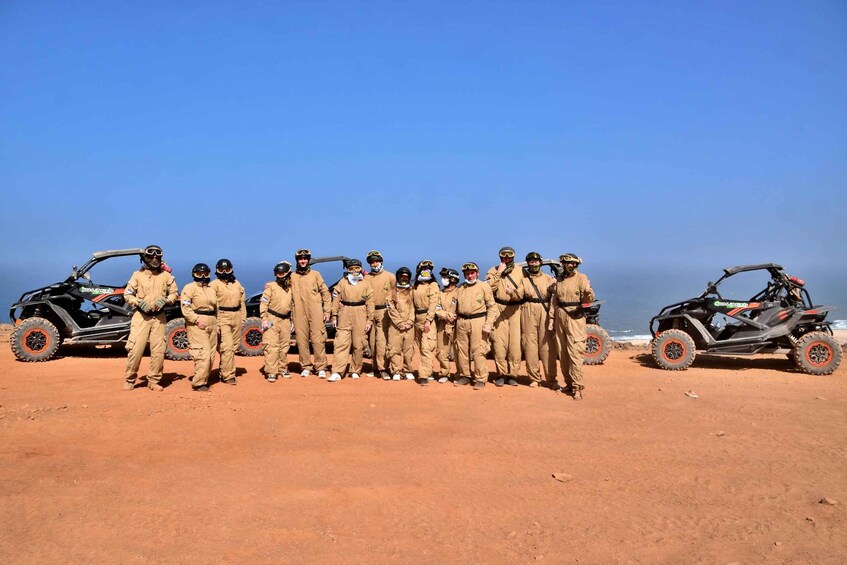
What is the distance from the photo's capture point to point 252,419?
6.93 metres

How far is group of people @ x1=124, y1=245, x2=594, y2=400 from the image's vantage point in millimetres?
8406

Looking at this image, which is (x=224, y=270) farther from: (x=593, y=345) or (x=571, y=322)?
(x=593, y=345)

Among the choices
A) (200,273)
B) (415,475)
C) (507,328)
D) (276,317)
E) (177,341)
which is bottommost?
(415,475)

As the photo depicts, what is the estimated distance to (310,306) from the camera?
30.9ft

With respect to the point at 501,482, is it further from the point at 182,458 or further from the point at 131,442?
the point at 131,442

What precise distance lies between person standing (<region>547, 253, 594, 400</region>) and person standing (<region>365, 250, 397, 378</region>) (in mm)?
2626

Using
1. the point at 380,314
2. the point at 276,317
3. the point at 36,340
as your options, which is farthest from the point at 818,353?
the point at 36,340

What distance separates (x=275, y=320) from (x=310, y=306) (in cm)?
58

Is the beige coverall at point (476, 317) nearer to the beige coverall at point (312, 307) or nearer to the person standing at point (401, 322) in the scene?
the person standing at point (401, 322)

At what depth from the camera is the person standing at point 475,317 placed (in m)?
8.77

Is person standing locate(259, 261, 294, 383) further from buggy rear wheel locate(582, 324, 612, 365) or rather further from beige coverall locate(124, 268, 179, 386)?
buggy rear wheel locate(582, 324, 612, 365)

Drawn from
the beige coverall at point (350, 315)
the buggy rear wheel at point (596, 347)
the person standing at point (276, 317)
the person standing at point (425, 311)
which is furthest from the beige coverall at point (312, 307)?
the buggy rear wheel at point (596, 347)

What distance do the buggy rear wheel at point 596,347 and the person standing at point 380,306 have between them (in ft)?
13.4

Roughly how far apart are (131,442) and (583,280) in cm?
592
